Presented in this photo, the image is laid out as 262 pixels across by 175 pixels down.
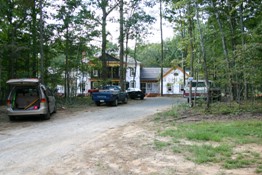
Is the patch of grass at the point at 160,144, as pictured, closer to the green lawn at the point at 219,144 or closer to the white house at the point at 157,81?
the green lawn at the point at 219,144

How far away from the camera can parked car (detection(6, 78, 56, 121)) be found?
40.0ft

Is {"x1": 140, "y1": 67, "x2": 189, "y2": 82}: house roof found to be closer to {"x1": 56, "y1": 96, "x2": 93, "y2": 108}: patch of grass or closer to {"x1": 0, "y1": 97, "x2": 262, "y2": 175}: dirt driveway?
{"x1": 56, "y1": 96, "x2": 93, "y2": 108}: patch of grass

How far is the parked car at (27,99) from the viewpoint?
40.0 feet

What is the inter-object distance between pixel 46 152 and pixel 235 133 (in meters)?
5.18

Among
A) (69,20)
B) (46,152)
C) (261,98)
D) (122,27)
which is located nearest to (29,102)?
(46,152)

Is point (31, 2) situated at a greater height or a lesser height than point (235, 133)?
greater

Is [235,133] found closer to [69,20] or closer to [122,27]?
[69,20]

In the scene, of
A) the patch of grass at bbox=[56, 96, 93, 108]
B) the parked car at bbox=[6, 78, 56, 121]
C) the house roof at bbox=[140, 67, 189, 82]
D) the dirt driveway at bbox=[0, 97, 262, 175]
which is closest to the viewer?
the dirt driveway at bbox=[0, 97, 262, 175]

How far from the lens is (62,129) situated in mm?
10219

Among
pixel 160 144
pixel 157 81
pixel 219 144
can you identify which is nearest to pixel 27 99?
pixel 160 144

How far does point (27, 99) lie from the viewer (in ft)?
41.9

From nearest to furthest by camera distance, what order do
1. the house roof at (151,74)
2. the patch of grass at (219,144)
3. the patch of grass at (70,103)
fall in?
the patch of grass at (219,144)
the patch of grass at (70,103)
the house roof at (151,74)

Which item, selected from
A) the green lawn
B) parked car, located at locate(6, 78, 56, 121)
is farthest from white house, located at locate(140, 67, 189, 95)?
the green lawn

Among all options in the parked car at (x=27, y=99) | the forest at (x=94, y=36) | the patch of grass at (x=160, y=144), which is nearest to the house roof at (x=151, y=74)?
the forest at (x=94, y=36)
